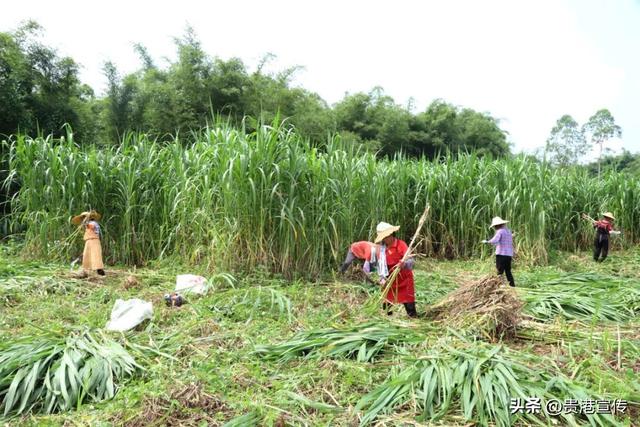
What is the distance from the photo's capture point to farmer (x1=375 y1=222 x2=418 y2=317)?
4016 millimetres

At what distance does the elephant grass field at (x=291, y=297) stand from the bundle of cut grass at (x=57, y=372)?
1 cm

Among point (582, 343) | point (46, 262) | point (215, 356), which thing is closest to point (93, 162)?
point (46, 262)

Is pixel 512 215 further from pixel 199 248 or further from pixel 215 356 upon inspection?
pixel 215 356

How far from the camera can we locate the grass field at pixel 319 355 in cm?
228

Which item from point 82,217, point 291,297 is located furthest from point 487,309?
point 82,217

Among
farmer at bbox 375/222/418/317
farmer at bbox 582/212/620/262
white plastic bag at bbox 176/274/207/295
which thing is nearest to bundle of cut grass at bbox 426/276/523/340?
farmer at bbox 375/222/418/317

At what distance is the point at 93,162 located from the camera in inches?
247

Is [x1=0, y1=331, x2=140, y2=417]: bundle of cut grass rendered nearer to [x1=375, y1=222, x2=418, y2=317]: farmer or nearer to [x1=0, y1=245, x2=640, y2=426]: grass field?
[x1=0, y1=245, x2=640, y2=426]: grass field

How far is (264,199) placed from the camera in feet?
15.9

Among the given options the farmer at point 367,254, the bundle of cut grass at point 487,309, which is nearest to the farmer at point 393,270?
the farmer at point 367,254

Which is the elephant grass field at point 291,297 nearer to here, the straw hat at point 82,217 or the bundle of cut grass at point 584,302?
the bundle of cut grass at point 584,302

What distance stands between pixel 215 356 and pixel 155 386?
0.52m

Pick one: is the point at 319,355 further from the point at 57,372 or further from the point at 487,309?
the point at 57,372

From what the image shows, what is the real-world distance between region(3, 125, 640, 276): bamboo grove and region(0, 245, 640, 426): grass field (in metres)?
0.59
